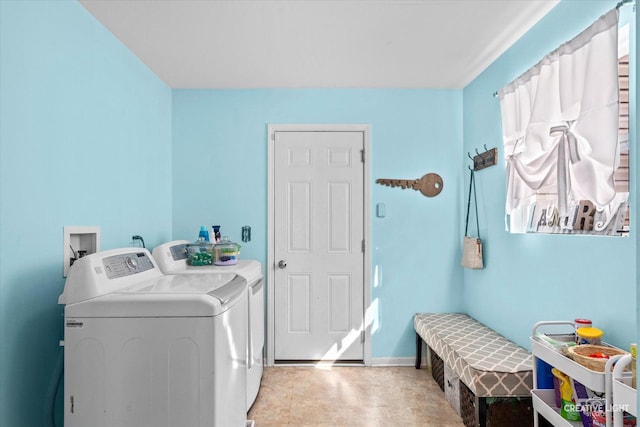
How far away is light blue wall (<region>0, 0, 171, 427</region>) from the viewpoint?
1.53 m

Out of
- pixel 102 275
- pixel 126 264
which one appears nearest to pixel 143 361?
pixel 102 275

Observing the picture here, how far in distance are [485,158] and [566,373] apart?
5.62 feet

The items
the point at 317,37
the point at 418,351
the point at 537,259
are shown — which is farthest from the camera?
the point at 418,351

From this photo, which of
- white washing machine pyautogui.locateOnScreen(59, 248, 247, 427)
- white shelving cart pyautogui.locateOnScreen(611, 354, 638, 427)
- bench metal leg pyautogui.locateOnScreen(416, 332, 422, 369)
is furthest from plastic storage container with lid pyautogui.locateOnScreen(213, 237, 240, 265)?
white shelving cart pyautogui.locateOnScreen(611, 354, 638, 427)

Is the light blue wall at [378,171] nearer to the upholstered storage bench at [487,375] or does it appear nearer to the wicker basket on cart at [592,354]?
the upholstered storage bench at [487,375]

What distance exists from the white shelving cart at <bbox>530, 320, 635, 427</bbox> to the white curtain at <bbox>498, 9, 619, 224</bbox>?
67 cm

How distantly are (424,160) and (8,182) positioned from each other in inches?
112

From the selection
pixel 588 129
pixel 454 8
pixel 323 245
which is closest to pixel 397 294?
pixel 323 245

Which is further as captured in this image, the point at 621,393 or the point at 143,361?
the point at 143,361

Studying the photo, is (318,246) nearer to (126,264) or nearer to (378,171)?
(378,171)

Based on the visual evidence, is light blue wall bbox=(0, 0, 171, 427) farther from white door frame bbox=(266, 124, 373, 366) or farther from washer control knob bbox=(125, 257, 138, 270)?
white door frame bbox=(266, 124, 373, 366)

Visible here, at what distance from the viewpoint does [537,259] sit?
2199mm

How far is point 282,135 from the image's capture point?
329 cm

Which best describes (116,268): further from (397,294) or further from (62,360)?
(397,294)
